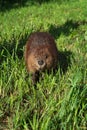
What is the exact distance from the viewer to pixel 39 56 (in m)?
5.03

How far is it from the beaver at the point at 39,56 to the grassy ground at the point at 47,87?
0.12 meters

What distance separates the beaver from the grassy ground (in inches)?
4.8

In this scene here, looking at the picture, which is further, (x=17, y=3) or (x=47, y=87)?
(x=17, y=3)

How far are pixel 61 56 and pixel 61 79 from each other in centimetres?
113

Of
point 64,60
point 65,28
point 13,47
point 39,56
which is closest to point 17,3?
point 65,28

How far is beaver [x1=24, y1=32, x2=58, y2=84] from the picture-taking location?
502 cm

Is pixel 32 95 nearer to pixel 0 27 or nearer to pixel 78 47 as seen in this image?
pixel 78 47

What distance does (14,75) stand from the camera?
201 inches

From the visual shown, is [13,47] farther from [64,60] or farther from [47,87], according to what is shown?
[47,87]

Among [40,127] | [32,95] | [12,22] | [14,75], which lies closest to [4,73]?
[14,75]

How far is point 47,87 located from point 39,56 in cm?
44

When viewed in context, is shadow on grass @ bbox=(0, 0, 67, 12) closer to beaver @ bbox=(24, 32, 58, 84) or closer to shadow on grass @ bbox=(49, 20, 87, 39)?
shadow on grass @ bbox=(49, 20, 87, 39)

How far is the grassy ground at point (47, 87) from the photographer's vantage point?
161 inches

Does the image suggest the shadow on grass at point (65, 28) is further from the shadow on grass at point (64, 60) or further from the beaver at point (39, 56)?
the beaver at point (39, 56)
